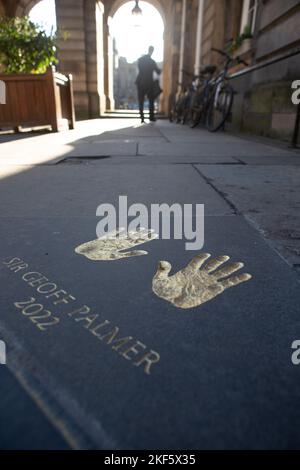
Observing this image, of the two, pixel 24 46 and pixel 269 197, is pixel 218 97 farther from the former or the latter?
pixel 269 197

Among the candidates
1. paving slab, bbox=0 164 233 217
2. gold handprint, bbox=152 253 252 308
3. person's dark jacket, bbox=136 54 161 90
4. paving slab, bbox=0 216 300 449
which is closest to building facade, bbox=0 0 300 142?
person's dark jacket, bbox=136 54 161 90

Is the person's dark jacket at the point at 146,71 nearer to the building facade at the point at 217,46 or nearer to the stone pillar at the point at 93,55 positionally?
the building facade at the point at 217,46

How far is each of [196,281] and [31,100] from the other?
522 centimetres

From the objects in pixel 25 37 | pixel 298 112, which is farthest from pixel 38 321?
pixel 25 37

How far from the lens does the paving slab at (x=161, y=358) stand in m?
0.46

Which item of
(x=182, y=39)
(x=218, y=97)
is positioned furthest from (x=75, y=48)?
(x=218, y=97)

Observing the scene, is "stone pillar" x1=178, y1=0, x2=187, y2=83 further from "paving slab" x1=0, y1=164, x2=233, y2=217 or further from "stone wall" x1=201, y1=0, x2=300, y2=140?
"paving slab" x1=0, y1=164, x2=233, y2=217

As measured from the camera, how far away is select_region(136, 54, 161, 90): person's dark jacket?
783 centimetres

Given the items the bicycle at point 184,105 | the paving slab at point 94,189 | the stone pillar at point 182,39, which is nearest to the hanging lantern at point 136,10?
the stone pillar at point 182,39

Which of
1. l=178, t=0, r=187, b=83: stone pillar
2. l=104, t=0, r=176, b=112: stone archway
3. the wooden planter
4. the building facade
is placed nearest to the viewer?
the building facade

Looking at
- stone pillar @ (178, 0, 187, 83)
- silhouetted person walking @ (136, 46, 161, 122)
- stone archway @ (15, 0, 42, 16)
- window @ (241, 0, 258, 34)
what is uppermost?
stone archway @ (15, 0, 42, 16)

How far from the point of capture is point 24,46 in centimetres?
549

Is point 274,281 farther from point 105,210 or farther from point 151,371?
point 105,210

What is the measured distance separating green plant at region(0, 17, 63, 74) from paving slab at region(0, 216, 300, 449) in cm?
584
